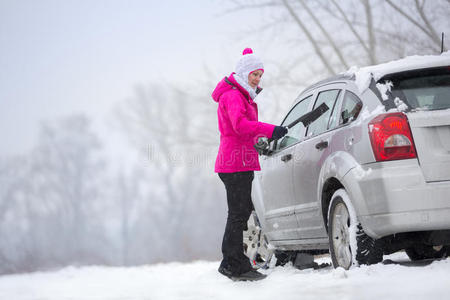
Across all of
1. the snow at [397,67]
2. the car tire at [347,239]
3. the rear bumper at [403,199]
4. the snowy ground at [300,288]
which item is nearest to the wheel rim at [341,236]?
the car tire at [347,239]

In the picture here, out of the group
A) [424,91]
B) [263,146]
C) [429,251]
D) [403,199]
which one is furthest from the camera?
[263,146]

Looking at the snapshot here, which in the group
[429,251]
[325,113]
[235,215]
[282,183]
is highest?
[325,113]

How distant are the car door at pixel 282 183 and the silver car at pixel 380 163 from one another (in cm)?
33

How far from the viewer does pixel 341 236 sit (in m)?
4.98

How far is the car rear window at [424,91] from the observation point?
4.48 metres

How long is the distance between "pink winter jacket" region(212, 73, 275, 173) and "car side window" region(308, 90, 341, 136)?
55 cm

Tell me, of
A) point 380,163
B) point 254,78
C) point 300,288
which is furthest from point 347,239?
point 254,78

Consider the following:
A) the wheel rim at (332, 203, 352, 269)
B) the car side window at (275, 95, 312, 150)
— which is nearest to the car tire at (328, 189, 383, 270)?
the wheel rim at (332, 203, 352, 269)

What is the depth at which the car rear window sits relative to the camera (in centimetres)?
448

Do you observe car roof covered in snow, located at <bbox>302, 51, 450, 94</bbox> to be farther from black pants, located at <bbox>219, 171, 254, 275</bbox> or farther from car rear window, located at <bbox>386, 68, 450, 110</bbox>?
black pants, located at <bbox>219, 171, 254, 275</bbox>

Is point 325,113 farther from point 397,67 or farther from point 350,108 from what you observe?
point 397,67

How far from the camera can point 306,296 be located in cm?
400

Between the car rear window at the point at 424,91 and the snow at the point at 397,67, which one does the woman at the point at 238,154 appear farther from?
the car rear window at the point at 424,91

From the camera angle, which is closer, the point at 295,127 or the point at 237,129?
the point at 237,129
